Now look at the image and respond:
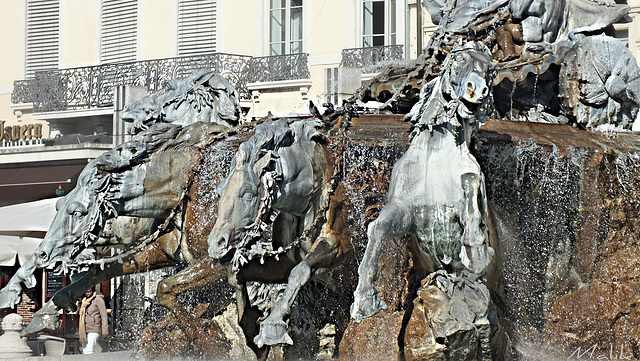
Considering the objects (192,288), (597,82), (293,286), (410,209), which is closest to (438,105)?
(410,209)

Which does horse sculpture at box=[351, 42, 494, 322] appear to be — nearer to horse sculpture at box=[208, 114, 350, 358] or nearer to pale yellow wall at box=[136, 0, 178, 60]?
horse sculpture at box=[208, 114, 350, 358]

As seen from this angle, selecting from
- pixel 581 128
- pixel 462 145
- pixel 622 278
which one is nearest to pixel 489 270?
pixel 462 145

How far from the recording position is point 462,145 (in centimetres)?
812

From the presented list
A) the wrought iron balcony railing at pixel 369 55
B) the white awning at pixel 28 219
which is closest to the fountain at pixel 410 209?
the white awning at pixel 28 219

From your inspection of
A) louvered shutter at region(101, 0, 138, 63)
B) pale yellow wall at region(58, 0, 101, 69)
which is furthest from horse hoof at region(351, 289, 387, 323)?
pale yellow wall at region(58, 0, 101, 69)

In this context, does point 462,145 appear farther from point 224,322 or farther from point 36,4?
point 36,4

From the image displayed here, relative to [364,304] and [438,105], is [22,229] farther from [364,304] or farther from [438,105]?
[364,304]

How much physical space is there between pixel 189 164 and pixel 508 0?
2.79 meters

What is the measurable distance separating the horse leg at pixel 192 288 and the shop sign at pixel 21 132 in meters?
13.0

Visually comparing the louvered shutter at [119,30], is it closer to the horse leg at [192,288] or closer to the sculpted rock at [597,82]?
the horse leg at [192,288]

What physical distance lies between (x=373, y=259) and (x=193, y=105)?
3536 mm

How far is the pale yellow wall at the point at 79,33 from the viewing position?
23.2 metres

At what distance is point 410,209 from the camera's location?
26.4 feet

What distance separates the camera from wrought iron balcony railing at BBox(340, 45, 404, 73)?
19672mm
